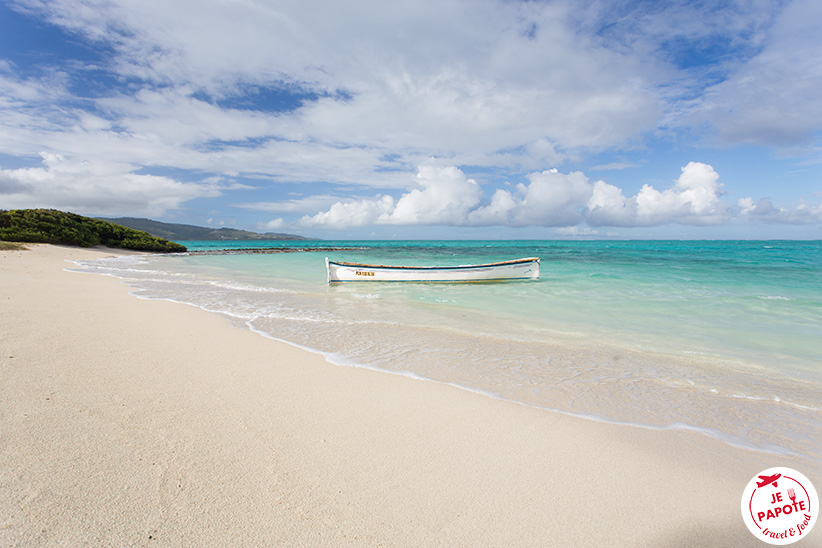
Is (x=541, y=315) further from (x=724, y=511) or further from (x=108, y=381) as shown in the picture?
(x=108, y=381)

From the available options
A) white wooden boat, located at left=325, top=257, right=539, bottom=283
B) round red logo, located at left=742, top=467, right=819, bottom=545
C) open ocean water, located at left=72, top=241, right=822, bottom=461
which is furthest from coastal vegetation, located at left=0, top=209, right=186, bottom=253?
round red logo, located at left=742, top=467, right=819, bottom=545

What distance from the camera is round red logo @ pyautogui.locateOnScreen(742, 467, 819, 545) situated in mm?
2504

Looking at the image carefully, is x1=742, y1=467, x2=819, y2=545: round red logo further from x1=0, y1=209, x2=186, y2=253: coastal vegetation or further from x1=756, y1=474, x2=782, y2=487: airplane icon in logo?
x1=0, y1=209, x2=186, y2=253: coastal vegetation

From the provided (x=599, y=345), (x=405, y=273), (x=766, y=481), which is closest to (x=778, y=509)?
(x=766, y=481)

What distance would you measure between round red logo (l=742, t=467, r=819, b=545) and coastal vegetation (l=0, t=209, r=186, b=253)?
45.5 m

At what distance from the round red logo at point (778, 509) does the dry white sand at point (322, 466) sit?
0.29ft

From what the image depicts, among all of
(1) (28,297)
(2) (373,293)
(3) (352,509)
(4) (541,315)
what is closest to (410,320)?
(4) (541,315)

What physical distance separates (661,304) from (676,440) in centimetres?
1042

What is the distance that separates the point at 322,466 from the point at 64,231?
1858 inches

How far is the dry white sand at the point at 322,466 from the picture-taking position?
2.29 metres

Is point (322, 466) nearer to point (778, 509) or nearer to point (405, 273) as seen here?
point (778, 509)

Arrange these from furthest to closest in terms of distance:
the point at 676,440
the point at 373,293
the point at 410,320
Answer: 1. the point at 373,293
2. the point at 410,320
3. the point at 676,440

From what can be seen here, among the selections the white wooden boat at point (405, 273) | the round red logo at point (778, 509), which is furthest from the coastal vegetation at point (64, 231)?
the round red logo at point (778, 509)

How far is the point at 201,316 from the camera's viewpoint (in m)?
8.53
